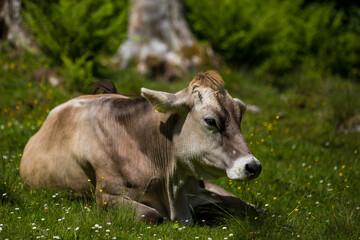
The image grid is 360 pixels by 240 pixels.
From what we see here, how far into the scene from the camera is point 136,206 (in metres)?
4.53

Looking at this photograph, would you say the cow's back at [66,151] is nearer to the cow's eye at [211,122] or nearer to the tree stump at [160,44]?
the cow's eye at [211,122]

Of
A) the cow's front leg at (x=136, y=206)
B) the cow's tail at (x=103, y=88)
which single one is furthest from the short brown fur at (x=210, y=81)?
the cow's tail at (x=103, y=88)

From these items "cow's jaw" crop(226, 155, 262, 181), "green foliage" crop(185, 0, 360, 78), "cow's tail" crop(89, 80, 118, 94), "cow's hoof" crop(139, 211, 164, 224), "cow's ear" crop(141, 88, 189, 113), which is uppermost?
"cow's ear" crop(141, 88, 189, 113)

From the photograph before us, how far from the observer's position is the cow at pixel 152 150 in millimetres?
4465

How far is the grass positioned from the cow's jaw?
45 centimetres

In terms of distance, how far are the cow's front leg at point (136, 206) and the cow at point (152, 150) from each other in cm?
1

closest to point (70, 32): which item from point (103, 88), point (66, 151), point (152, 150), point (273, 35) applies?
point (103, 88)

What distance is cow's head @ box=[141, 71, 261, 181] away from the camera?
4348mm

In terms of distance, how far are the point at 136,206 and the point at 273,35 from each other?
10.1 meters

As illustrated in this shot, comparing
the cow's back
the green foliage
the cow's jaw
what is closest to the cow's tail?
the cow's back

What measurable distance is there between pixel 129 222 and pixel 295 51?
10486 mm

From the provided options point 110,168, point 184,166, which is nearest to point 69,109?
point 110,168

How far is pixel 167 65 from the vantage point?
1150 cm

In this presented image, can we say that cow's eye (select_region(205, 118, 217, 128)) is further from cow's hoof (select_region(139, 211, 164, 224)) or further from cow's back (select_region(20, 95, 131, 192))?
cow's back (select_region(20, 95, 131, 192))
